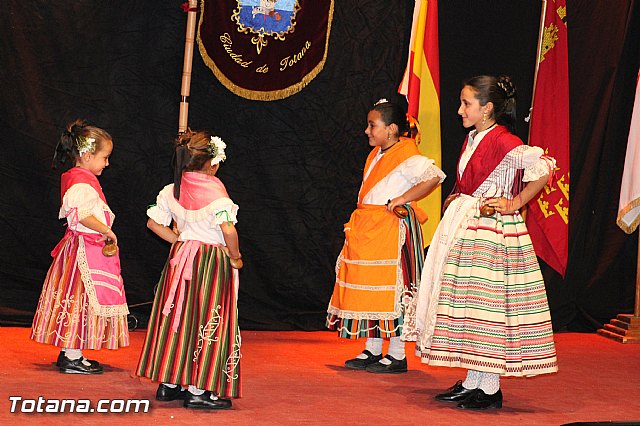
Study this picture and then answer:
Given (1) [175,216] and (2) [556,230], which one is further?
(2) [556,230]

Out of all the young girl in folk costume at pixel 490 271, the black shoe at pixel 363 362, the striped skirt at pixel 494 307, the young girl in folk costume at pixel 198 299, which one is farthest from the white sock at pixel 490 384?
the young girl in folk costume at pixel 198 299

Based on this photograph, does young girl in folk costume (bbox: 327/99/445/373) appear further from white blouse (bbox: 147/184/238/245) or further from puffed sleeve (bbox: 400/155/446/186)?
white blouse (bbox: 147/184/238/245)

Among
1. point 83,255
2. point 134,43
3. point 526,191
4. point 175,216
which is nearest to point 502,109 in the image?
point 526,191

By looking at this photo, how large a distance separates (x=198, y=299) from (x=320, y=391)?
83cm

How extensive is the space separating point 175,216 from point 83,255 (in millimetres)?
805

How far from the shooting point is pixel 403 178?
4750 mm

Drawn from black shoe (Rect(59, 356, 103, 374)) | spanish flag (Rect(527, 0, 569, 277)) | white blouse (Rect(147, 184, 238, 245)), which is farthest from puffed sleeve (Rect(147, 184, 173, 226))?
spanish flag (Rect(527, 0, 569, 277))

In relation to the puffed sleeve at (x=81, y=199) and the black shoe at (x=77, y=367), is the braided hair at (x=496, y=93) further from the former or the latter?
the black shoe at (x=77, y=367)

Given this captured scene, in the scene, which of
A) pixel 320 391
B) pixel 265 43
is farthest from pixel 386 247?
pixel 265 43

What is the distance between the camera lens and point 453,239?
157 inches

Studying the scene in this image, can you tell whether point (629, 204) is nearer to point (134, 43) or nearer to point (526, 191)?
point (526, 191)

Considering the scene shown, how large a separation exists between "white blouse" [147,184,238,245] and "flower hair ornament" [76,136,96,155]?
73 centimetres

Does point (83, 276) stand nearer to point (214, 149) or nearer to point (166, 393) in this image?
point (166, 393)

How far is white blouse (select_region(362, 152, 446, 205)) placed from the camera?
4.68 meters
